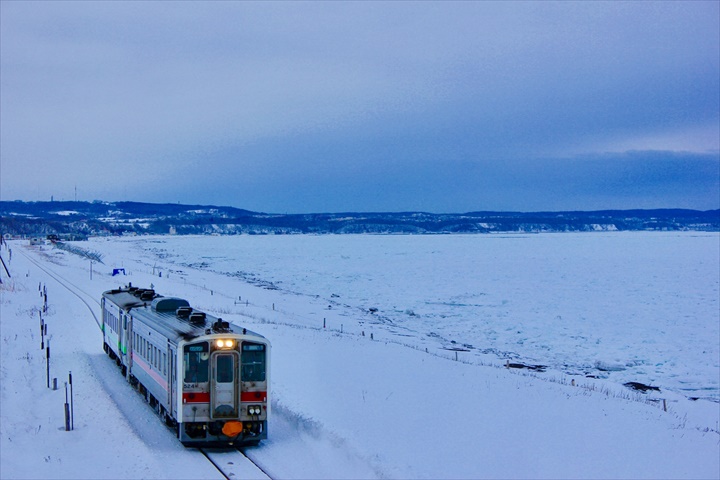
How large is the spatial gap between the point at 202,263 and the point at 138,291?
8429 centimetres

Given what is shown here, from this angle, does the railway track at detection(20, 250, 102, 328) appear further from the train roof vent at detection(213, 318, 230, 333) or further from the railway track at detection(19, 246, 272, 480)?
the railway track at detection(19, 246, 272, 480)

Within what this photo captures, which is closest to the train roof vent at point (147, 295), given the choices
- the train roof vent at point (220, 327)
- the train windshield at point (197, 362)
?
the train roof vent at point (220, 327)

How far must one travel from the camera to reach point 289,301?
55594 mm

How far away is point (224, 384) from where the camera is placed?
1509 centimetres

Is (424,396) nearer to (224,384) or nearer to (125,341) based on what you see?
(224,384)

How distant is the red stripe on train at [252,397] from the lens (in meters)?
15.1

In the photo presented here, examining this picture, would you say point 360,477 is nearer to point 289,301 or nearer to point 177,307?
point 177,307

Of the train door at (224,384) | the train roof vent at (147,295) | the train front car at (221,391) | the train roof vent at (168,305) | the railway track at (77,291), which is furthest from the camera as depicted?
the railway track at (77,291)

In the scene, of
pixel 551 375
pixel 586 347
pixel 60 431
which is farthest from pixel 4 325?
pixel 586 347

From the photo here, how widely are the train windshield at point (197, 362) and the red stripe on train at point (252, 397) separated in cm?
86

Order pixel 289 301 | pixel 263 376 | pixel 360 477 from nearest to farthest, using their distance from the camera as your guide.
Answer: pixel 360 477 < pixel 263 376 < pixel 289 301

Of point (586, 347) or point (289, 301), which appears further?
point (289, 301)

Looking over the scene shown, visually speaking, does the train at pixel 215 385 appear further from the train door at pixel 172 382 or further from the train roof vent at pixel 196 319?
the train roof vent at pixel 196 319

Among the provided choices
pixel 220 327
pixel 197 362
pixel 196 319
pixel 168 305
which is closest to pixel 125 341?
pixel 168 305
